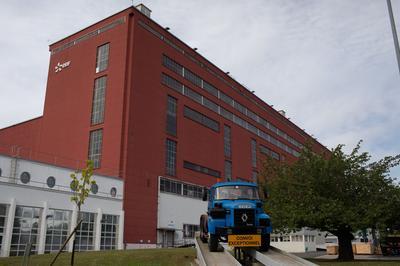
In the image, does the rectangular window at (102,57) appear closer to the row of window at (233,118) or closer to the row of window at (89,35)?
the row of window at (89,35)

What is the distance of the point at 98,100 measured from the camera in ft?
178

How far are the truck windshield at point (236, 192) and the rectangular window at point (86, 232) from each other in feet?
90.2

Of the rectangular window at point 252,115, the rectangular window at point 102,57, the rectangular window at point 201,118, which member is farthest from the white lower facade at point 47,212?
the rectangular window at point 252,115

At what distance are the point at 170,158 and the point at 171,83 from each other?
11.0 meters

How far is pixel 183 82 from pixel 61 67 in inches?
704

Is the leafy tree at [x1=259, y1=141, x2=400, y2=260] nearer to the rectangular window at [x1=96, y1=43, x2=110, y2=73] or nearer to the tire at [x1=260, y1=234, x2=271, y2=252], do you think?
the tire at [x1=260, y1=234, x2=271, y2=252]

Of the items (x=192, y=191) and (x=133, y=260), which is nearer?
(x=133, y=260)

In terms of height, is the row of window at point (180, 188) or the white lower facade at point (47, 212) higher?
the row of window at point (180, 188)

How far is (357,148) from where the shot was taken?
26016 mm

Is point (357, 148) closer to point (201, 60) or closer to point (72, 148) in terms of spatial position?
point (72, 148)

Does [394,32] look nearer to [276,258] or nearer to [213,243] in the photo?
[276,258]

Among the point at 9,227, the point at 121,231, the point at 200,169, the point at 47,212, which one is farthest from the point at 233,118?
the point at 9,227

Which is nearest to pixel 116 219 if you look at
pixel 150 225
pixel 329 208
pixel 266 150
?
pixel 150 225

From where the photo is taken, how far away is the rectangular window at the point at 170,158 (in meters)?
55.3
